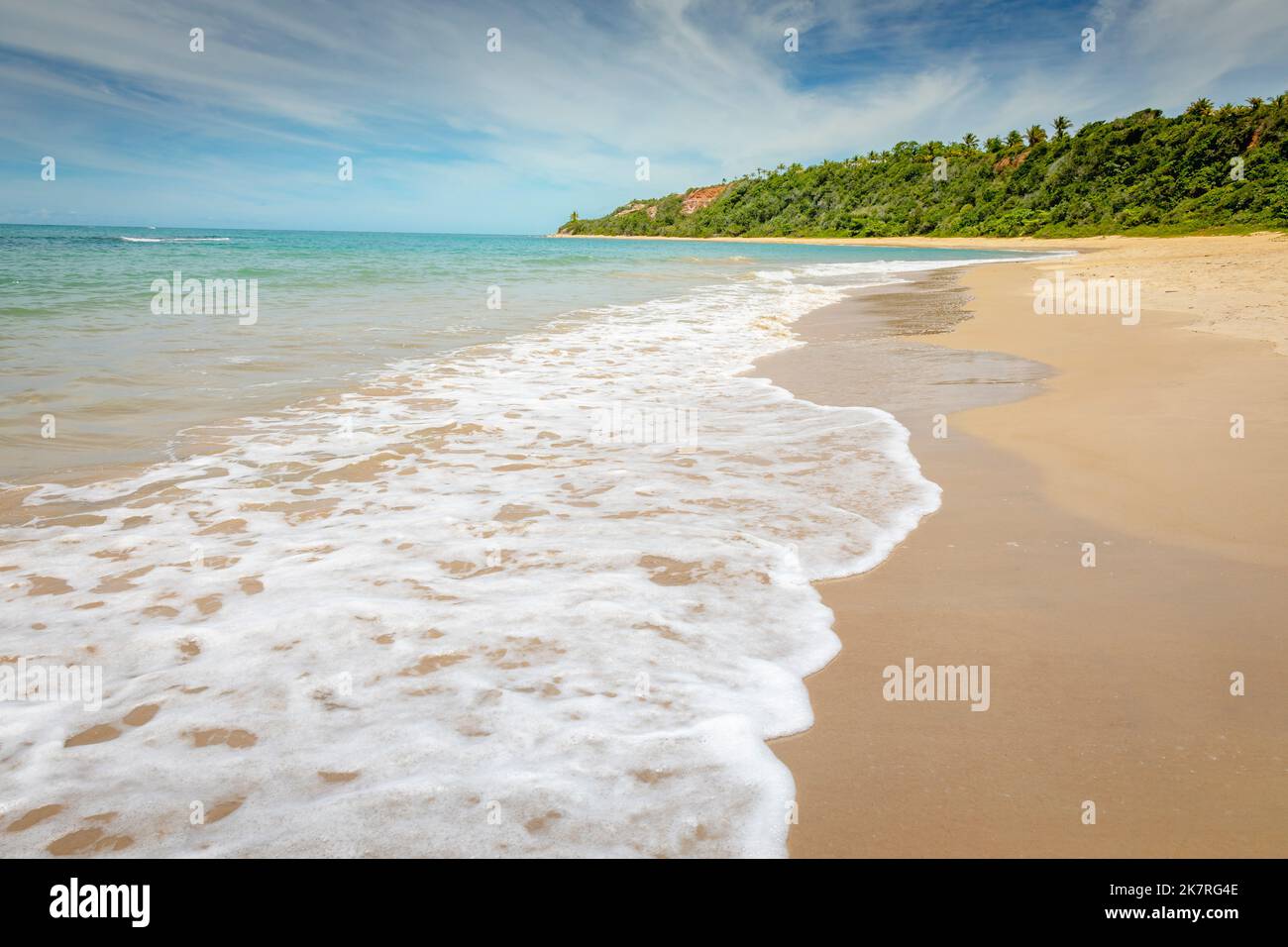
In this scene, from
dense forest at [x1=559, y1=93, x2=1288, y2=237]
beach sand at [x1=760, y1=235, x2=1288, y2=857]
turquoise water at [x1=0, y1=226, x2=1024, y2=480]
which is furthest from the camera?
dense forest at [x1=559, y1=93, x2=1288, y2=237]

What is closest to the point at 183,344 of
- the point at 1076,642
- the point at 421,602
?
the point at 421,602

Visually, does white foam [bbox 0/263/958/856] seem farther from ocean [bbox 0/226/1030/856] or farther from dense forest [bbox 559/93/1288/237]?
dense forest [bbox 559/93/1288/237]

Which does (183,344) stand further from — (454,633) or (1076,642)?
(1076,642)

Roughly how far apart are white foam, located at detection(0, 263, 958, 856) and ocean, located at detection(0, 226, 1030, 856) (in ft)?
0.04

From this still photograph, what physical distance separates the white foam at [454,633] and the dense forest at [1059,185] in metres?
54.6

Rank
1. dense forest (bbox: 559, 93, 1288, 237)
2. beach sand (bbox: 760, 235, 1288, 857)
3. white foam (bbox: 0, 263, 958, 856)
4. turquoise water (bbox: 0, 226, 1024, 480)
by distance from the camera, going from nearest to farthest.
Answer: beach sand (bbox: 760, 235, 1288, 857), white foam (bbox: 0, 263, 958, 856), turquoise water (bbox: 0, 226, 1024, 480), dense forest (bbox: 559, 93, 1288, 237)

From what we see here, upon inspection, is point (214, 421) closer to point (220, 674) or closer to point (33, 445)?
point (33, 445)

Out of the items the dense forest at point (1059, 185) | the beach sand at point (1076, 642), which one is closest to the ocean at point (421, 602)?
the beach sand at point (1076, 642)

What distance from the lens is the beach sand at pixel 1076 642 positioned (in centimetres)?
179

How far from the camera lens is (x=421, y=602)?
2.99m

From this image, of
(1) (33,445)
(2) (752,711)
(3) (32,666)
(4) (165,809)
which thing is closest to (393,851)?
(4) (165,809)

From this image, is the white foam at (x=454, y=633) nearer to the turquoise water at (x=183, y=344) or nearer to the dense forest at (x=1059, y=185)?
the turquoise water at (x=183, y=344)

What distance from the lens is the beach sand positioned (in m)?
1.79

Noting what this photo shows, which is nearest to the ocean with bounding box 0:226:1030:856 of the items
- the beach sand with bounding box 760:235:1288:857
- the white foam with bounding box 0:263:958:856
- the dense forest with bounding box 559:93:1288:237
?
the white foam with bounding box 0:263:958:856
